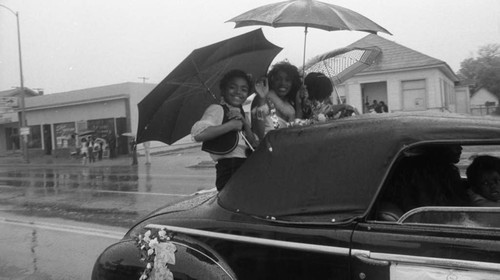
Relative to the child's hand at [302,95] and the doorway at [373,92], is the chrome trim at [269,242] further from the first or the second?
the doorway at [373,92]

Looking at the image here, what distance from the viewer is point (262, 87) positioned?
3.67 m

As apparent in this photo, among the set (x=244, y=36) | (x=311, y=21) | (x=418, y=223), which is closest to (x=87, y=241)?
(x=244, y=36)

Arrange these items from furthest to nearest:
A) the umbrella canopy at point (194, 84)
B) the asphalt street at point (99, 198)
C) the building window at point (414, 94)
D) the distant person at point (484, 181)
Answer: the building window at point (414, 94)
the asphalt street at point (99, 198)
the umbrella canopy at point (194, 84)
the distant person at point (484, 181)

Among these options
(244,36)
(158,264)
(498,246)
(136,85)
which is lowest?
(158,264)

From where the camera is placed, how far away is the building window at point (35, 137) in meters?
35.6

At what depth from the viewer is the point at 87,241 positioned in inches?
250

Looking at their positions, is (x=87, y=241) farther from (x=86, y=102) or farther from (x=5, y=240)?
(x=86, y=102)

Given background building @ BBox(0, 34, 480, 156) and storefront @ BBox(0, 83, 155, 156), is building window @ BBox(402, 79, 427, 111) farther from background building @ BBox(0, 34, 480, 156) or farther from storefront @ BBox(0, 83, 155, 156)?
storefront @ BBox(0, 83, 155, 156)

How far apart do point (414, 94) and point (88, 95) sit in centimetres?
2041

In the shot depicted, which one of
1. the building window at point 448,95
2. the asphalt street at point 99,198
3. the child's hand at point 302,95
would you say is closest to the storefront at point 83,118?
the asphalt street at point 99,198

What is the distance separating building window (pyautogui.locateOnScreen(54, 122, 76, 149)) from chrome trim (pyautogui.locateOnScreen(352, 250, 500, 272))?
32569mm

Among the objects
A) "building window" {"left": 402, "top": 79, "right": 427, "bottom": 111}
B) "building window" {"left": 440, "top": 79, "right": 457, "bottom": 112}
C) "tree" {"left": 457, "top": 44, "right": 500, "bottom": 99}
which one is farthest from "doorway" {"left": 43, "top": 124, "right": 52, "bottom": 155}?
"tree" {"left": 457, "top": 44, "right": 500, "bottom": 99}

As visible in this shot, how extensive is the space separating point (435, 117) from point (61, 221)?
7.24 m

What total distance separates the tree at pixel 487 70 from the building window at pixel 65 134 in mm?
29575
